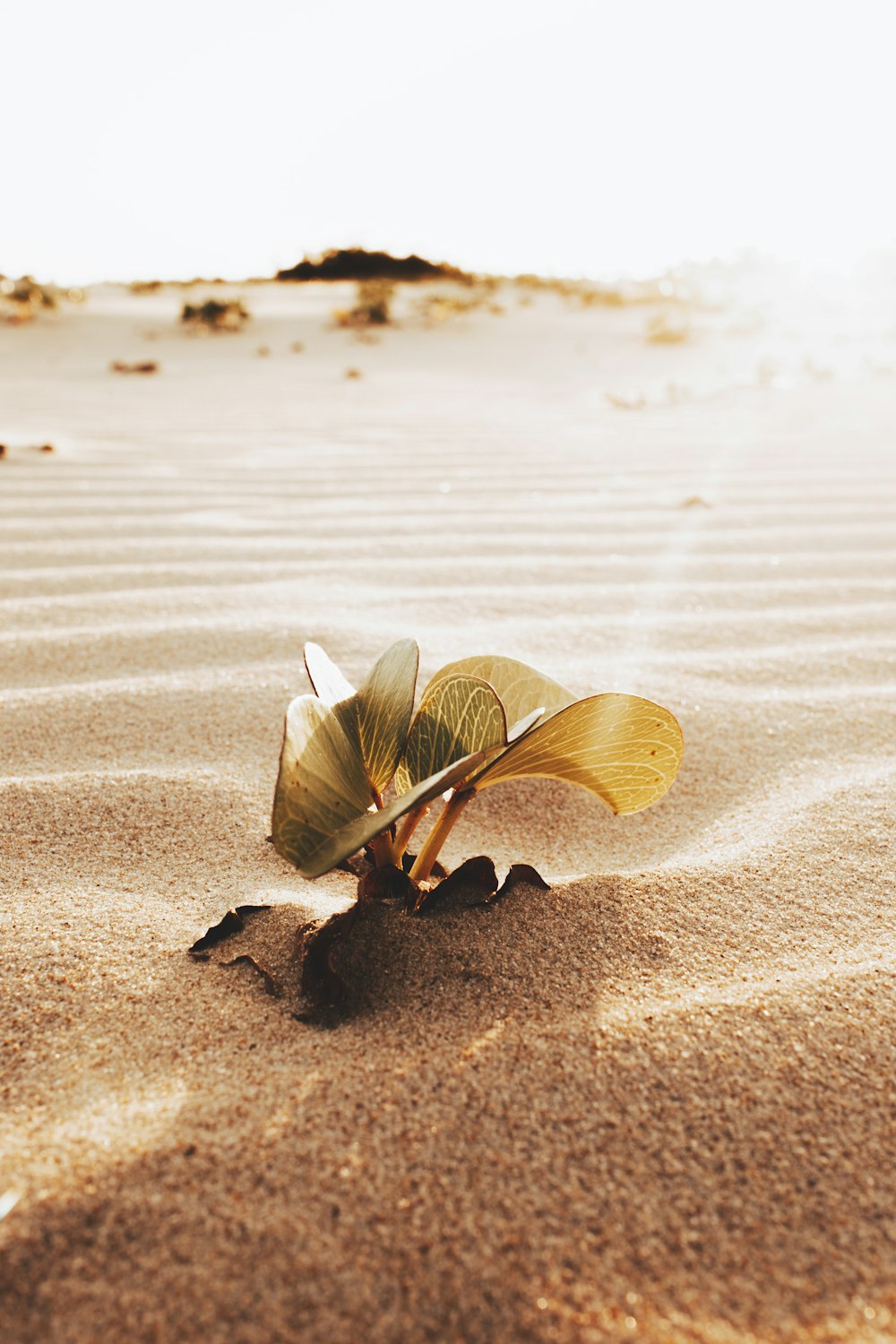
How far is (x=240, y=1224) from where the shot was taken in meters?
0.57

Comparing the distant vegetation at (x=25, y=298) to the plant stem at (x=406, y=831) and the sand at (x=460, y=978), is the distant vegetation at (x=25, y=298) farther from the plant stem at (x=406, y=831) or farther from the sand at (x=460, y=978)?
the plant stem at (x=406, y=831)

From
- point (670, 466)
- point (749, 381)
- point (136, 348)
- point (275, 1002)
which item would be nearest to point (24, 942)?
point (275, 1002)

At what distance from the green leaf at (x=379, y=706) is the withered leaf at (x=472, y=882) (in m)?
0.10

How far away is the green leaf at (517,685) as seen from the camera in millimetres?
875

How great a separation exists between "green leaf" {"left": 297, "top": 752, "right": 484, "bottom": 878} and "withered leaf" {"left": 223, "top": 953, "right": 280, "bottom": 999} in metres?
0.13

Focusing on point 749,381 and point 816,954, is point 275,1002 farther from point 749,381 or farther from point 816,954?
point 749,381

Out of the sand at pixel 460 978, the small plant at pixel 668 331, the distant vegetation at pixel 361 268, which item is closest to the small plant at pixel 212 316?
the small plant at pixel 668 331

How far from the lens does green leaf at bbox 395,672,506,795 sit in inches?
29.1

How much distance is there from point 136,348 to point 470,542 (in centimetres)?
552

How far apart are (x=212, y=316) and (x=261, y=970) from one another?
769 cm

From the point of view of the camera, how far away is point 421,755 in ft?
2.64

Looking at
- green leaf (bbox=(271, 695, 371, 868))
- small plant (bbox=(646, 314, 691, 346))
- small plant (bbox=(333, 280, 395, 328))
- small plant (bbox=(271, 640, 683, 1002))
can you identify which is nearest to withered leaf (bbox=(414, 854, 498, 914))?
small plant (bbox=(271, 640, 683, 1002))

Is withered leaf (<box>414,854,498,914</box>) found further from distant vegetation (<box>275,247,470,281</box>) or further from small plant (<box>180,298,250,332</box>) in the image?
distant vegetation (<box>275,247,470,281</box>)

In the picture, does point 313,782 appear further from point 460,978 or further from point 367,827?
point 460,978
